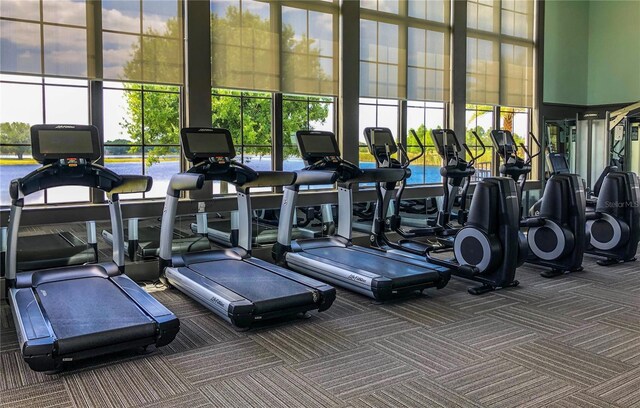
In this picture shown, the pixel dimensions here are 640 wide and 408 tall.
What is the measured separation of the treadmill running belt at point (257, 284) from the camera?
4043 mm

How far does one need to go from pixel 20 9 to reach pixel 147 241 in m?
2.48

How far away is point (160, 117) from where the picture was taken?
599cm

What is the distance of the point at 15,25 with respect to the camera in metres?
4.99

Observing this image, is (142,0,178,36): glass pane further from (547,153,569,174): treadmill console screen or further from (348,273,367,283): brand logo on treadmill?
(547,153,569,174): treadmill console screen

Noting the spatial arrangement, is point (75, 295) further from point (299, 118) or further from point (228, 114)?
point (299, 118)


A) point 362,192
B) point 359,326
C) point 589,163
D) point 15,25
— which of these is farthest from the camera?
point 589,163

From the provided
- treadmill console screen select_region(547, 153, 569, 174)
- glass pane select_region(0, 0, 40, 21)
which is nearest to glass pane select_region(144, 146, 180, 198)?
glass pane select_region(0, 0, 40, 21)

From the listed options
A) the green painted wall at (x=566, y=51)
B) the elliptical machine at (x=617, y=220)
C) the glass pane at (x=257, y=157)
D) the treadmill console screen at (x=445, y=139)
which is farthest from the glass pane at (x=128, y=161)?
the green painted wall at (x=566, y=51)

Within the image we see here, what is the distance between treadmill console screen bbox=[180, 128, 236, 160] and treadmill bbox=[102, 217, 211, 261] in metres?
1.18

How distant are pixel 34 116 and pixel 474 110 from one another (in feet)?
21.3

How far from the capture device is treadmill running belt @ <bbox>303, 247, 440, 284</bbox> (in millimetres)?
A: 4812

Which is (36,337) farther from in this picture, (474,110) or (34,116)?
(474,110)

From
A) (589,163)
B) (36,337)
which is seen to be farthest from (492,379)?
(589,163)

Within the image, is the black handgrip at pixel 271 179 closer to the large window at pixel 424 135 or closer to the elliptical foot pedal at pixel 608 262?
the large window at pixel 424 135
